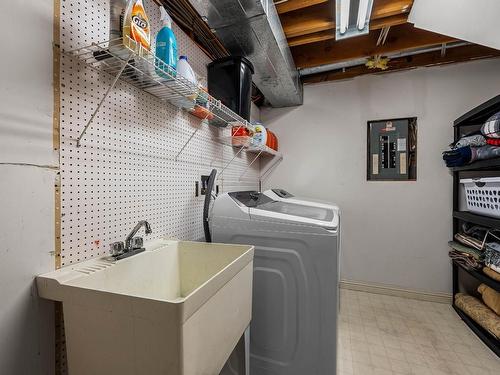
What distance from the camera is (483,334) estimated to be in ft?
6.37

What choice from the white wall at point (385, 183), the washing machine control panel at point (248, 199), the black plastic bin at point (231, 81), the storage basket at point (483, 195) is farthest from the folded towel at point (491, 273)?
the black plastic bin at point (231, 81)

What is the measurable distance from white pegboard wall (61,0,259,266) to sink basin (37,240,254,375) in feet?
0.52

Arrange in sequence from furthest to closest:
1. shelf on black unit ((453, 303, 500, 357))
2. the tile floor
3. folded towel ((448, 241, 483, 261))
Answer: folded towel ((448, 241, 483, 261)), shelf on black unit ((453, 303, 500, 357)), the tile floor

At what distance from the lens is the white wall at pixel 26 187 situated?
72 cm

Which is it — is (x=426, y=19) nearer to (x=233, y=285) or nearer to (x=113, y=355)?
(x=233, y=285)

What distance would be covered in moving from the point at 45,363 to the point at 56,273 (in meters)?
0.31

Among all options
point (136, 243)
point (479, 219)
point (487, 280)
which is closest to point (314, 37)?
point (479, 219)

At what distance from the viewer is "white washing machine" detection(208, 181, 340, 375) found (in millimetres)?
1334

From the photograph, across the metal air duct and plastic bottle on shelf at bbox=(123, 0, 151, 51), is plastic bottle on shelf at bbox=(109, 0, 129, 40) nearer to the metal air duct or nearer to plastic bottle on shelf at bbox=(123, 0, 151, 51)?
plastic bottle on shelf at bbox=(123, 0, 151, 51)

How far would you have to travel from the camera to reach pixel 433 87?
2.59 meters

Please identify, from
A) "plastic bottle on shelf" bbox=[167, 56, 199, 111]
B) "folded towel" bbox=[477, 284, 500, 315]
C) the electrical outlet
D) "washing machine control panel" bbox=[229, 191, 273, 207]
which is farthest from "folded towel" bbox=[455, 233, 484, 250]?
"plastic bottle on shelf" bbox=[167, 56, 199, 111]

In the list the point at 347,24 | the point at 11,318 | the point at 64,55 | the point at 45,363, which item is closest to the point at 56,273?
the point at 11,318

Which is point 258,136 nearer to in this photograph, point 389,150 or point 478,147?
point 389,150

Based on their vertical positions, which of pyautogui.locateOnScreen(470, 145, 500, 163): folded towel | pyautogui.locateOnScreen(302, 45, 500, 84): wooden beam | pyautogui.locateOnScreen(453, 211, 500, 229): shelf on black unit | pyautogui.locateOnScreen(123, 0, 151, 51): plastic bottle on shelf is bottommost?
pyautogui.locateOnScreen(453, 211, 500, 229): shelf on black unit
